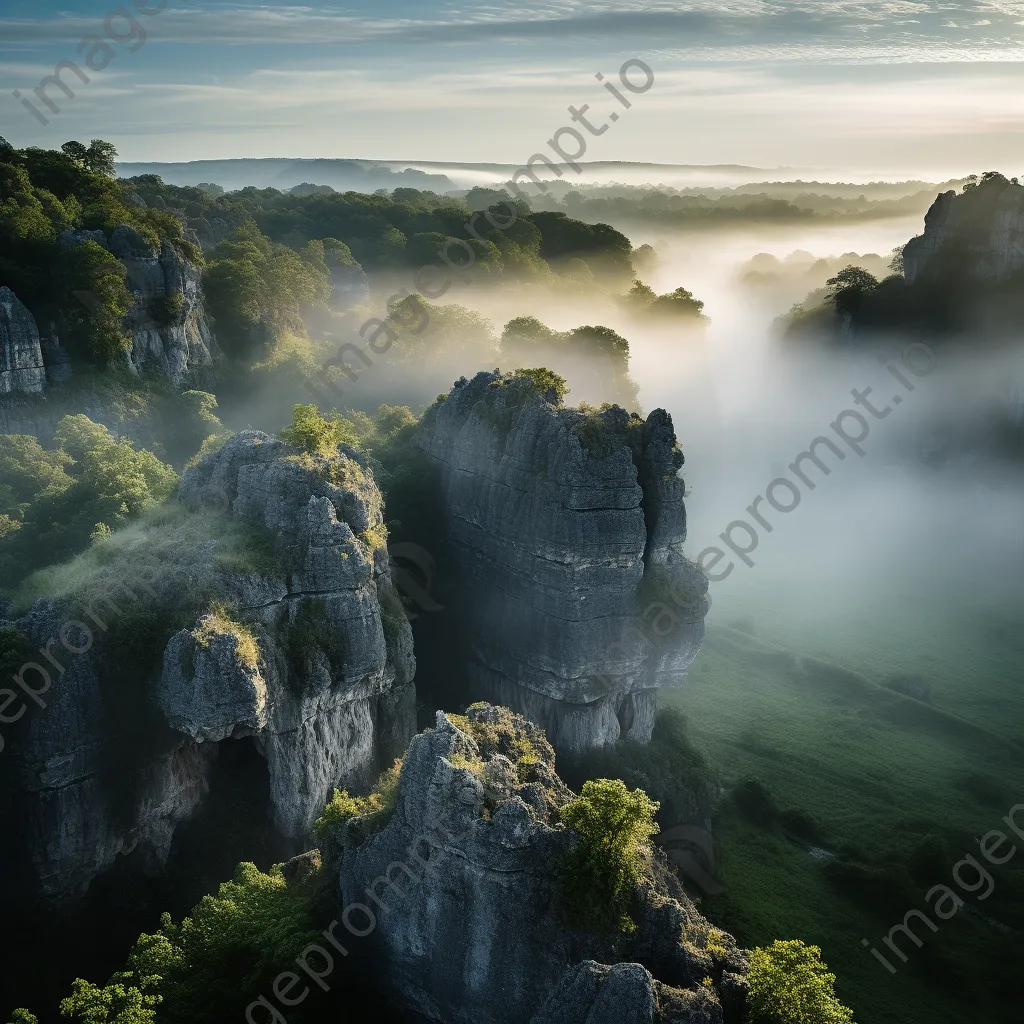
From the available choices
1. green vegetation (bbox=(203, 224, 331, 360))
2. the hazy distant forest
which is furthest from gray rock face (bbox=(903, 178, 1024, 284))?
green vegetation (bbox=(203, 224, 331, 360))

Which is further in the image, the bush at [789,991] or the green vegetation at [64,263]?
the green vegetation at [64,263]

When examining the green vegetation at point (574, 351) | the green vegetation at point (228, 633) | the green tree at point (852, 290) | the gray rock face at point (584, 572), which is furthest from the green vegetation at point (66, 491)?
the green tree at point (852, 290)

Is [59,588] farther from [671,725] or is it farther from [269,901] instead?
[671,725]

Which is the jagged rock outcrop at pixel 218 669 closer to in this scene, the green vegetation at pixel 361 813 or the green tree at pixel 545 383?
the green vegetation at pixel 361 813

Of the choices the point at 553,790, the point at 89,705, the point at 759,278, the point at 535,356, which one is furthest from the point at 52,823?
the point at 759,278

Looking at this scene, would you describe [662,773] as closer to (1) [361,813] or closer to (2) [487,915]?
(1) [361,813]
